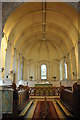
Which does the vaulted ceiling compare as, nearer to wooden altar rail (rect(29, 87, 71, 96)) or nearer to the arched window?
the arched window

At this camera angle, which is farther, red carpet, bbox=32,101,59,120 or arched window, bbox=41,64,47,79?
arched window, bbox=41,64,47,79

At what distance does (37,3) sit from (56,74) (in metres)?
13.1

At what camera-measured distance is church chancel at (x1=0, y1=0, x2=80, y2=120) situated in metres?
7.66

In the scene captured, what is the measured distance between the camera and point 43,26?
16.4m

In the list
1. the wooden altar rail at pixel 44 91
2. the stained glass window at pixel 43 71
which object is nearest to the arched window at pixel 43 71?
the stained glass window at pixel 43 71

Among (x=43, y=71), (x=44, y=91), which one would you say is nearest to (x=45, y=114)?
(x=44, y=91)

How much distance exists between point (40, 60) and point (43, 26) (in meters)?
7.47

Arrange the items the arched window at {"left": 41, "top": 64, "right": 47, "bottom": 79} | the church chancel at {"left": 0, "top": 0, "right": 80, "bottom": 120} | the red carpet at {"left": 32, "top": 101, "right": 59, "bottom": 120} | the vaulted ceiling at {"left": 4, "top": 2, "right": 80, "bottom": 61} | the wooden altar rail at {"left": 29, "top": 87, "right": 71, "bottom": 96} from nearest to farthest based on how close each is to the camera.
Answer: the red carpet at {"left": 32, "top": 101, "right": 59, "bottom": 120}, the church chancel at {"left": 0, "top": 0, "right": 80, "bottom": 120}, the vaulted ceiling at {"left": 4, "top": 2, "right": 80, "bottom": 61}, the wooden altar rail at {"left": 29, "top": 87, "right": 71, "bottom": 96}, the arched window at {"left": 41, "top": 64, "right": 47, "bottom": 79}

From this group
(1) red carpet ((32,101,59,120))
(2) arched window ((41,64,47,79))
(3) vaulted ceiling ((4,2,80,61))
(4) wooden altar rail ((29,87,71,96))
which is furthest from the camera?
(2) arched window ((41,64,47,79))

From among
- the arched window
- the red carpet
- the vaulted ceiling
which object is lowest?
the red carpet

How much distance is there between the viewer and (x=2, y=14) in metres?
10.0

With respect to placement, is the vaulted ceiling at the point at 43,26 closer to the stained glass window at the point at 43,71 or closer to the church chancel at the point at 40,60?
the church chancel at the point at 40,60

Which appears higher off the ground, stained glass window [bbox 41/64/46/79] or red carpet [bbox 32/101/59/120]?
stained glass window [bbox 41/64/46/79]

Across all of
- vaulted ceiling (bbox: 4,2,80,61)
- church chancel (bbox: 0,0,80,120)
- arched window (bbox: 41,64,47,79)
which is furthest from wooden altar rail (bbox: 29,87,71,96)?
vaulted ceiling (bbox: 4,2,80,61)
